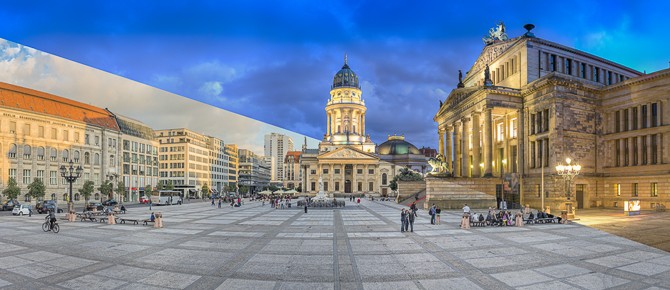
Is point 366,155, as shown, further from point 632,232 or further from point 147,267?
point 147,267

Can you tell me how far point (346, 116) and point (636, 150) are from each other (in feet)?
348

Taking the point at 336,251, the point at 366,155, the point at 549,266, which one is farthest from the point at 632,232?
the point at 366,155

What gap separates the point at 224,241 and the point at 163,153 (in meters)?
108

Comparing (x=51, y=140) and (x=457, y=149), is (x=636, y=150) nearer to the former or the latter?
(x=457, y=149)

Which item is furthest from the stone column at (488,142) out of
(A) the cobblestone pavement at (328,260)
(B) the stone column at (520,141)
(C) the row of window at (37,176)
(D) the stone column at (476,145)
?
(C) the row of window at (37,176)

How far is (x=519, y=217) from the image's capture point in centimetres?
2989

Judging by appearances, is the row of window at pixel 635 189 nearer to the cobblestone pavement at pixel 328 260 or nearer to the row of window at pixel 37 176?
the cobblestone pavement at pixel 328 260

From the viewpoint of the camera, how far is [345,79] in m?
151

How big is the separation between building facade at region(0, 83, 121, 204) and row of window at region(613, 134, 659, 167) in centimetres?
8072

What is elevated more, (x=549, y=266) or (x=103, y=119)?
(x=103, y=119)

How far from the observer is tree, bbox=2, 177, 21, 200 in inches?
2288

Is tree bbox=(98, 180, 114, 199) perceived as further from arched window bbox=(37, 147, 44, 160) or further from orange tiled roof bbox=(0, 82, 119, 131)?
orange tiled roof bbox=(0, 82, 119, 131)

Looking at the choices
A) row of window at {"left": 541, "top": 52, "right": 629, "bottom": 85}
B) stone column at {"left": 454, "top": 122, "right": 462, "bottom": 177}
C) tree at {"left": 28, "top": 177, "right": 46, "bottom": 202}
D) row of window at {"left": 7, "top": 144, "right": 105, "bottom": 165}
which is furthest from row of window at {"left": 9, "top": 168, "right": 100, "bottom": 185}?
row of window at {"left": 541, "top": 52, "right": 629, "bottom": 85}

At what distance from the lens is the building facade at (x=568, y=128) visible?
4497 cm
